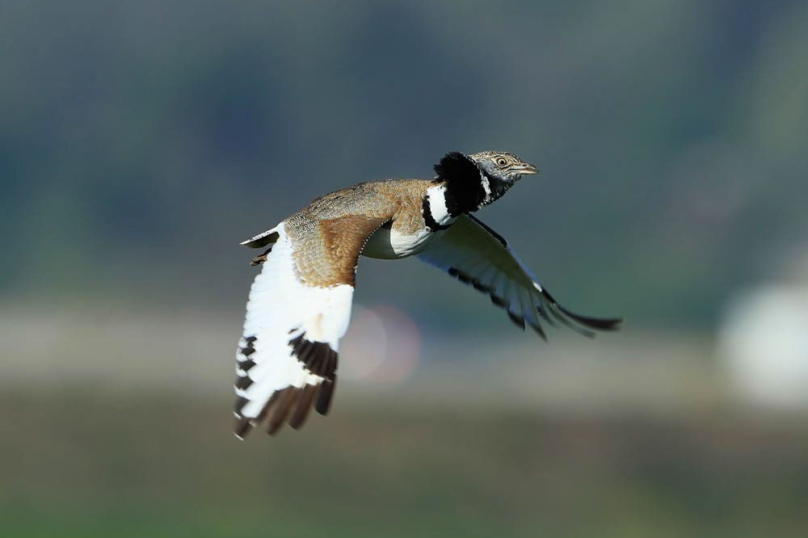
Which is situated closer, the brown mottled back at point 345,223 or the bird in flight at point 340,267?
the bird in flight at point 340,267

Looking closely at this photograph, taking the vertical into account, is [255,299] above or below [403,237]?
below

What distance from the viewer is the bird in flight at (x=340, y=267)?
1041 centimetres

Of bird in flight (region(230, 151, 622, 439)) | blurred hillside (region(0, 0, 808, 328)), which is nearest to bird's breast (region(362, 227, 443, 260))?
bird in flight (region(230, 151, 622, 439))

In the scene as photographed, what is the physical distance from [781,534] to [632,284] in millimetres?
126277

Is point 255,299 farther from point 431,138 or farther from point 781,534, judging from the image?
point 431,138

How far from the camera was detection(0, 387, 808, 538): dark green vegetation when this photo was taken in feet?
110

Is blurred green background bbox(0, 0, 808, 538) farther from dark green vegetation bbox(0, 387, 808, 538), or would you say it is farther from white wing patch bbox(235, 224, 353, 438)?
white wing patch bbox(235, 224, 353, 438)

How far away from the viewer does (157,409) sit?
40.1m

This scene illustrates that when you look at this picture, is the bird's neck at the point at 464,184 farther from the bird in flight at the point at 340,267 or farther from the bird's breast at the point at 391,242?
the bird's breast at the point at 391,242

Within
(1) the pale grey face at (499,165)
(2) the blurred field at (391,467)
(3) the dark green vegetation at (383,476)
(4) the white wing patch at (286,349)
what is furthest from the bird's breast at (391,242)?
(2) the blurred field at (391,467)

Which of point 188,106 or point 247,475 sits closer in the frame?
point 247,475

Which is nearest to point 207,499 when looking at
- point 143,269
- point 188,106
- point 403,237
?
point 403,237

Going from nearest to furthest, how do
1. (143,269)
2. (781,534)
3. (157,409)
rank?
(781,534) < (157,409) < (143,269)

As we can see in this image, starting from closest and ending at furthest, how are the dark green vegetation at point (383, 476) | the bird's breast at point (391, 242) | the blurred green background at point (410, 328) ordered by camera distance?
the bird's breast at point (391, 242)
the dark green vegetation at point (383, 476)
the blurred green background at point (410, 328)
